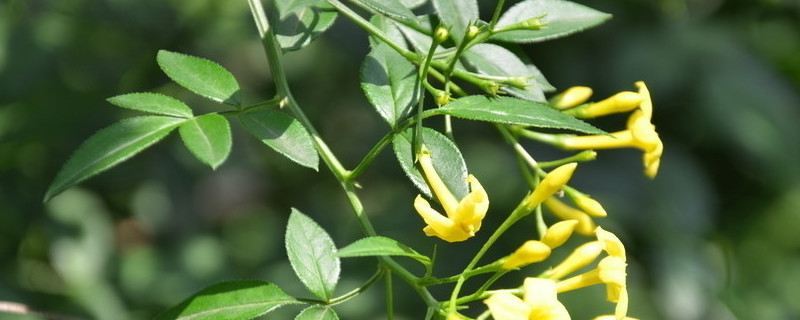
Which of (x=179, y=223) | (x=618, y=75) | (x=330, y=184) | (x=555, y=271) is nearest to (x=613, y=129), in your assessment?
(x=618, y=75)

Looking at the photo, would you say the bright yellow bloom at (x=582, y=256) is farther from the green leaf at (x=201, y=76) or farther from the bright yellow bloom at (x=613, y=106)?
the green leaf at (x=201, y=76)

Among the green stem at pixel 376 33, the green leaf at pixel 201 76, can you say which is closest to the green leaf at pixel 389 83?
the green stem at pixel 376 33

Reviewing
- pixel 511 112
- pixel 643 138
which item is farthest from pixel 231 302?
pixel 643 138

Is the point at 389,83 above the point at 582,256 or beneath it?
above

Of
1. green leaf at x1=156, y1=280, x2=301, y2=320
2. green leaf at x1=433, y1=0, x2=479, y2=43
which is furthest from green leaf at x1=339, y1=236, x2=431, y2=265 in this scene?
green leaf at x1=433, y1=0, x2=479, y2=43

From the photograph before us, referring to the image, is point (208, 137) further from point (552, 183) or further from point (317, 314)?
point (552, 183)

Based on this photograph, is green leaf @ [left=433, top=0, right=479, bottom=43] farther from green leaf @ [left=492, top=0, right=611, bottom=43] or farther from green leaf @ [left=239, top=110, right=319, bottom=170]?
green leaf @ [left=239, top=110, right=319, bottom=170]

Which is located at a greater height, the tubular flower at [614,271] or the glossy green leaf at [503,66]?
the glossy green leaf at [503,66]
